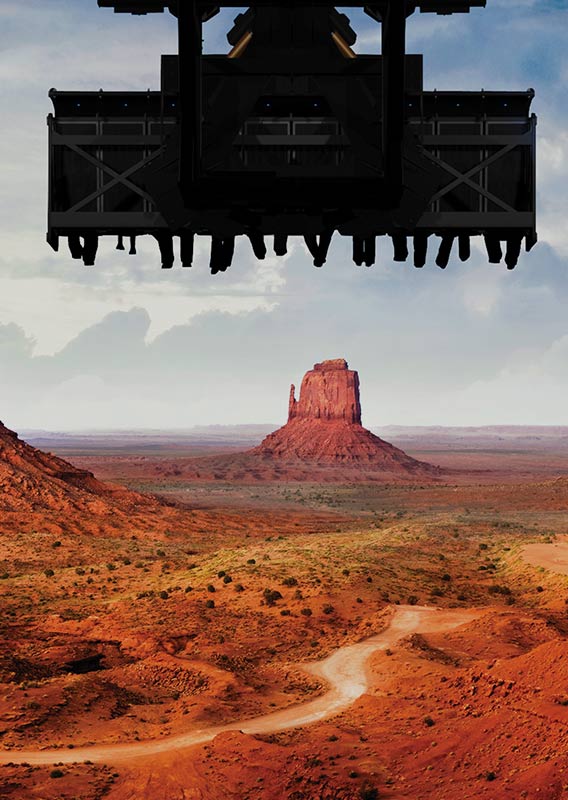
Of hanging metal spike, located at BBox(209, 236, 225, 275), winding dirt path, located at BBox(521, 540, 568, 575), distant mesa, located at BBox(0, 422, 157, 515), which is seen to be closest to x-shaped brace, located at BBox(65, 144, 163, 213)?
hanging metal spike, located at BBox(209, 236, 225, 275)

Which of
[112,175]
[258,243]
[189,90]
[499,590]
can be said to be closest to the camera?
[189,90]

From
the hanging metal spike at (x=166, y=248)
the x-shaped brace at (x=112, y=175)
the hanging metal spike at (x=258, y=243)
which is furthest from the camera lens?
the hanging metal spike at (x=166, y=248)

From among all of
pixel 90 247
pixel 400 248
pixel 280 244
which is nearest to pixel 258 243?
pixel 280 244

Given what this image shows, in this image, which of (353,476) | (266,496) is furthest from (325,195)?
(353,476)

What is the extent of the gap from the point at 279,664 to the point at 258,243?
3008cm

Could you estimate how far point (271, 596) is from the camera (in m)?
43.2

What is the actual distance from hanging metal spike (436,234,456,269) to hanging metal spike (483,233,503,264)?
0.32m

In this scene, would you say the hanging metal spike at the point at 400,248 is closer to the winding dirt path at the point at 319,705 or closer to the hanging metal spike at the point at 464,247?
the hanging metal spike at the point at 464,247

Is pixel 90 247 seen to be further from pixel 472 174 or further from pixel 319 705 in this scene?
pixel 319 705

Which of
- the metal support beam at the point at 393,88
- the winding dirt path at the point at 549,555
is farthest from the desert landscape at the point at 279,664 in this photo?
the metal support beam at the point at 393,88

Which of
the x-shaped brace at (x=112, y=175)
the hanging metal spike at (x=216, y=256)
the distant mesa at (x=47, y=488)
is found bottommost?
the distant mesa at (x=47, y=488)

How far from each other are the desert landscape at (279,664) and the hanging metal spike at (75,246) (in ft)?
60.2

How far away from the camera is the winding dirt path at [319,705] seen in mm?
24859

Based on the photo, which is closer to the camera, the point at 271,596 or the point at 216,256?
the point at 216,256
